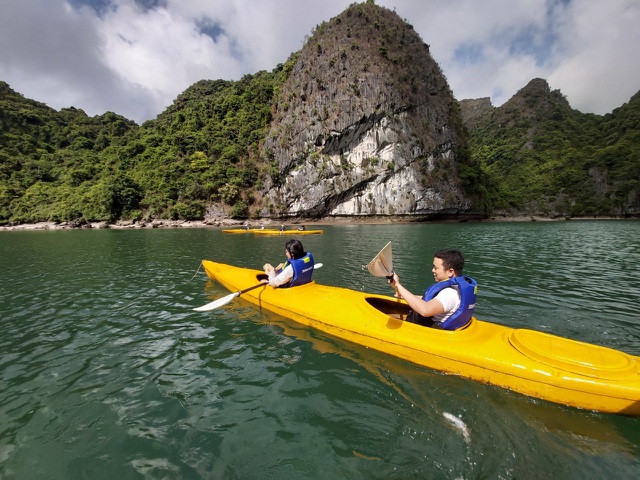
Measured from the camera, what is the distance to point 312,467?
2.50 metres

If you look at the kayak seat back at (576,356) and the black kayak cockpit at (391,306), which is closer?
the kayak seat back at (576,356)

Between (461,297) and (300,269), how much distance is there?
10.6ft

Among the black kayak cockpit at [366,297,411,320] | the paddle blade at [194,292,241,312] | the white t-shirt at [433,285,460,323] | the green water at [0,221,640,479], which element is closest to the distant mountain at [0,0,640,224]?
the paddle blade at [194,292,241,312]

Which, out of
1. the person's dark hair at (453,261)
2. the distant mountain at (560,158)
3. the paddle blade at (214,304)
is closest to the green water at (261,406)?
the paddle blade at (214,304)

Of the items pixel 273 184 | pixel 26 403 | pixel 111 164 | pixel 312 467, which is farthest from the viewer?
pixel 111 164

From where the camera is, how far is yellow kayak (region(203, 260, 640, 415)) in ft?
10.0

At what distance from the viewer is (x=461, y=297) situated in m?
3.86

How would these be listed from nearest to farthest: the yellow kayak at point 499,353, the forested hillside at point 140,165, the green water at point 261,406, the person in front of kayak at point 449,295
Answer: the green water at point 261,406 < the yellow kayak at point 499,353 < the person in front of kayak at point 449,295 < the forested hillside at point 140,165

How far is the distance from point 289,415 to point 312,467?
725 millimetres

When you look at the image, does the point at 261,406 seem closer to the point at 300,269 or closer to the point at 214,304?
the point at 214,304

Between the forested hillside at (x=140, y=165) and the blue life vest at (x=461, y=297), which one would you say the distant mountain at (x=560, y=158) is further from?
the blue life vest at (x=461, y=297)

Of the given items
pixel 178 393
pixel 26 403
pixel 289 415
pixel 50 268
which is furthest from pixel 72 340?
pixel 50 268

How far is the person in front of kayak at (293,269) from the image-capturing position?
6.04 metres

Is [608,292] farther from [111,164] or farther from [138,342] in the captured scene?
[111,164]
